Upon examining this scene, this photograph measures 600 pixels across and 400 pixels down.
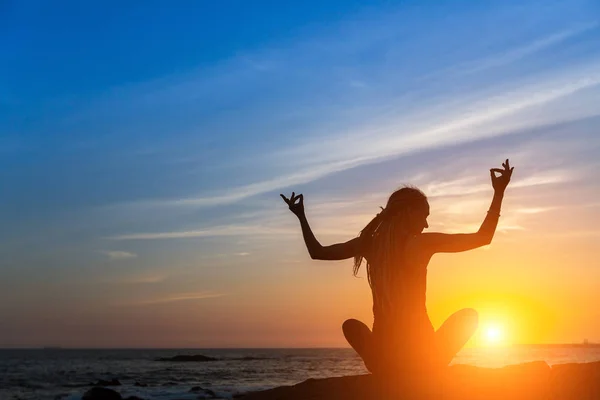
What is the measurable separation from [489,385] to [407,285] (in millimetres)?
987

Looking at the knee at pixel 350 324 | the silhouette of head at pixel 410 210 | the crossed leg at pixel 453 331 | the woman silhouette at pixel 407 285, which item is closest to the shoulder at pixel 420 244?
the woman silhouette at pixel 407 285

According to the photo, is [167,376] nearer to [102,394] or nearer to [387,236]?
[102,394]

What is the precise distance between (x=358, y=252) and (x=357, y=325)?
22.3 inches

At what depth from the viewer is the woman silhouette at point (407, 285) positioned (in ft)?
16.0

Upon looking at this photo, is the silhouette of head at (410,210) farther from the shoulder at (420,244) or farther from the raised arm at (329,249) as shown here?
the raised arm at (329,249)

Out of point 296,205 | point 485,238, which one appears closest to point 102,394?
point 296,205

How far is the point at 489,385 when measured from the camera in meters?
4.95

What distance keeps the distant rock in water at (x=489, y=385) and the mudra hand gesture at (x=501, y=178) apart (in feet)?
4.75

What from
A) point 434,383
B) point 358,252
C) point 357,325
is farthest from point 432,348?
point 358,252

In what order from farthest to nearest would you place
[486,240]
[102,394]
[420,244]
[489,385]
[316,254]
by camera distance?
[102,394] < [316,254] < [489,385] < [420,244] < [486,240]

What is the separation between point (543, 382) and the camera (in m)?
5.11

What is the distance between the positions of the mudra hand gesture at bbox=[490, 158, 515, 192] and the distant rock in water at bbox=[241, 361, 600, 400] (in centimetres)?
145

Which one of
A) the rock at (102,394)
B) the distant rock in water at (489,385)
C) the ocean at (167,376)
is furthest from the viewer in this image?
the ocean at (167,376)

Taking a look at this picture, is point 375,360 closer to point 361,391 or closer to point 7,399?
point 361,391
